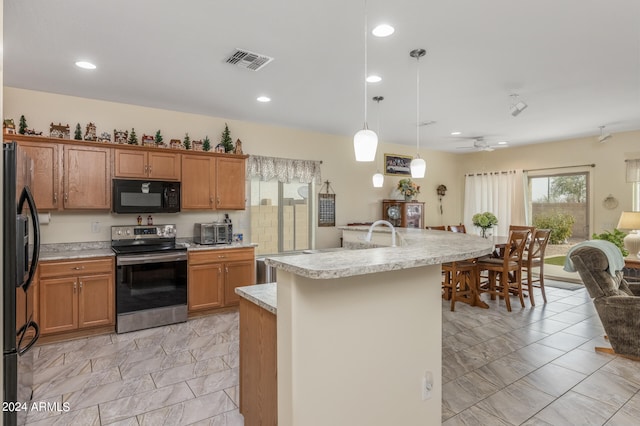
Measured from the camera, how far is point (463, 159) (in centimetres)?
832

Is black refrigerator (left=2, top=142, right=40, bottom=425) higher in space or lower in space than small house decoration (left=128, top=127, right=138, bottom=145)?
lower

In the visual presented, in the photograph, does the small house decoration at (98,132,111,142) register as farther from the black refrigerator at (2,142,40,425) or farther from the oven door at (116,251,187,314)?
the black refrigerator at (2,142,40,425)

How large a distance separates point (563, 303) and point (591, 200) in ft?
8.54

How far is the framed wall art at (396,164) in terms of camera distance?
22.6ft

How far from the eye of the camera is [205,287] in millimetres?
4348

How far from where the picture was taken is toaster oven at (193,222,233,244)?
15.2 feet

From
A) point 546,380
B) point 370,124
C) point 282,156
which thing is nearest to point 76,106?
point 282,156

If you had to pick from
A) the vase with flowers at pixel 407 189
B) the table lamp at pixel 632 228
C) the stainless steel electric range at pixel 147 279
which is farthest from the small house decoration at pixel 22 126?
the table lamp at pixel 632 228

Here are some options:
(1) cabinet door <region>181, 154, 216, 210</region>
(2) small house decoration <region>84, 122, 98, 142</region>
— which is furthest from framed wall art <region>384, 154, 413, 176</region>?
(2) small house decoration <region>84, 122, 98, 142</region>

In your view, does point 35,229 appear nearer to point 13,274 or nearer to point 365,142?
point 13,274

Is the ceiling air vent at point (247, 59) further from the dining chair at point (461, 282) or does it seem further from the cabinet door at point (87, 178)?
the dining chair at point (461, 282)

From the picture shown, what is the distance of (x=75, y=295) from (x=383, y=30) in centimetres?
387

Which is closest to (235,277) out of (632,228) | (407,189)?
(407,189)

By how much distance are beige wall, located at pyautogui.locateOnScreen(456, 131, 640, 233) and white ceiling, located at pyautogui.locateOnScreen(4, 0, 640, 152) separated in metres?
1.36
